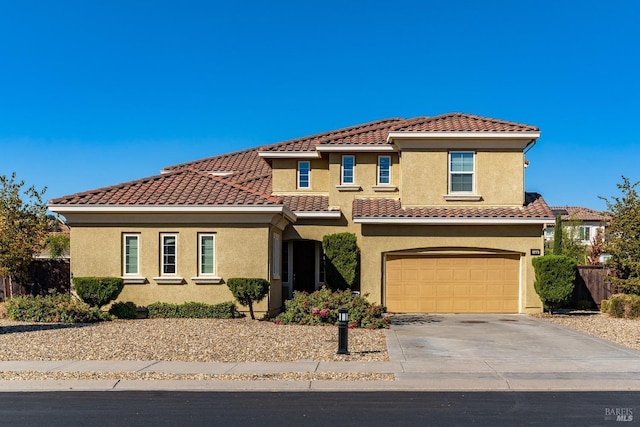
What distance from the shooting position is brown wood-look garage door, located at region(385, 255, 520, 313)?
928 inches

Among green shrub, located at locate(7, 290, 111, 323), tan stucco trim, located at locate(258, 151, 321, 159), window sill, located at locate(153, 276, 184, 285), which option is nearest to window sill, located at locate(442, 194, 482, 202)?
tan stucco trim, located at locate(258, 151, 321, 159)

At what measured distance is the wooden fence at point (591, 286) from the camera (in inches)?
1035

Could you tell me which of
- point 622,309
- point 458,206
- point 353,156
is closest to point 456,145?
point 458,206

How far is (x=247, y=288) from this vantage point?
1991 cm

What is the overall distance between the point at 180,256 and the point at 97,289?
2.63 meters

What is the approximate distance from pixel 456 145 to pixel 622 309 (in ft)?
25.3

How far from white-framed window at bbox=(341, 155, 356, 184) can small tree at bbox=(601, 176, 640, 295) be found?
919 centimetres

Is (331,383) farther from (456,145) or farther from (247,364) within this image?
(456,145)

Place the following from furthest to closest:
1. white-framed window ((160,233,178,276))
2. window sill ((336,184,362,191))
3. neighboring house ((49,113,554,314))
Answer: window sill ((336,184,362,191)), white-framed window ((160,233,178,276)), neighboring house ((49,113,554,314))

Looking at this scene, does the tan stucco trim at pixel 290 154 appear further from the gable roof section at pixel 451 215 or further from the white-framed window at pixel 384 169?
the gable roof section at pixel 451 215

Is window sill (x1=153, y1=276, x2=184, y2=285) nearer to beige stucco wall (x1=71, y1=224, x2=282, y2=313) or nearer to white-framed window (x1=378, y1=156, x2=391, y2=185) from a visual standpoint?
beige stucco wall (x1=71, y1=224, x2=282, y2=313)

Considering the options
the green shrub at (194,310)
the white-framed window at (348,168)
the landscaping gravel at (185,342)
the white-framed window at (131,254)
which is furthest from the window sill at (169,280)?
the white-framed window at (348,168)

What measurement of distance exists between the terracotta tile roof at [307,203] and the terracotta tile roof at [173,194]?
11.1ft
